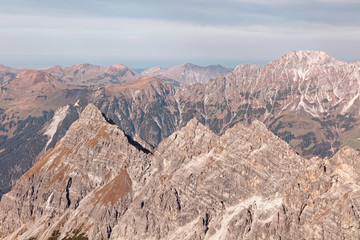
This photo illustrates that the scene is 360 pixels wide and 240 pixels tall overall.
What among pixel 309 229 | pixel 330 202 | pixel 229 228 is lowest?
pixel 229 228

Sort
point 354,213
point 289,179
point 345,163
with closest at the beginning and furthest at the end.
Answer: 1. point 354,213
2. point 345,163
3. point 289,179

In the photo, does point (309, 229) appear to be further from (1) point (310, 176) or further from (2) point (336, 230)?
(1) point (310, 176)

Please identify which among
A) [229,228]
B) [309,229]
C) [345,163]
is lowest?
[229,228]

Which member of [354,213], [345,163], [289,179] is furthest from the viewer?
[289,179]

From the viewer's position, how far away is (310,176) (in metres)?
182

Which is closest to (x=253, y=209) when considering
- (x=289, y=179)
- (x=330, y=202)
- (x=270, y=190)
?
(x=270, y=190)

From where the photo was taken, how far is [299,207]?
590 feet

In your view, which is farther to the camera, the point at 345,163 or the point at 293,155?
the point at 293,155

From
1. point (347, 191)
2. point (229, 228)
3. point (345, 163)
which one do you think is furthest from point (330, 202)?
point (229, 228)

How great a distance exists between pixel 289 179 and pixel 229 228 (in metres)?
40.0

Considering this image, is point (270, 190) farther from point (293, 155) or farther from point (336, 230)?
point (336, 230)

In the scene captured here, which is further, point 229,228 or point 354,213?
point 229,228

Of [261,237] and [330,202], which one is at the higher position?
[330,202]

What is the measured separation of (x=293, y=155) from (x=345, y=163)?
91.6ft
